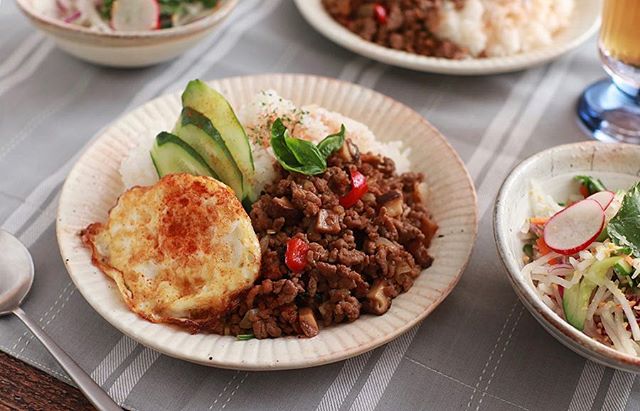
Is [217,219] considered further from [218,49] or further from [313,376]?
[218,49]

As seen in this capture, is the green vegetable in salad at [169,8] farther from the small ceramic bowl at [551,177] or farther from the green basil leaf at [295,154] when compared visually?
the small ceramic bowl at [551,177]

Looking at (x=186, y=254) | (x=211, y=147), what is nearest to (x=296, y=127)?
(x=211, y=147)

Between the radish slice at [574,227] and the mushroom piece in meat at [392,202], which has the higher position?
the mushroom piece in meat at [392,202]

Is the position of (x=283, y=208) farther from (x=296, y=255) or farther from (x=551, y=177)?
(x=551, y=177)

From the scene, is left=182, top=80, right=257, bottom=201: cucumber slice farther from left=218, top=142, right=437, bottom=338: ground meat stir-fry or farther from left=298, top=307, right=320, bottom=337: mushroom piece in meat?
left=298, top=307, right=320, bottom=337: mushroom piece in meat

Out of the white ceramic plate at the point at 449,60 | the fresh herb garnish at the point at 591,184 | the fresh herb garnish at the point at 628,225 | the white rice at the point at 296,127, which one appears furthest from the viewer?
the white ceramic plate at the point at 449,60

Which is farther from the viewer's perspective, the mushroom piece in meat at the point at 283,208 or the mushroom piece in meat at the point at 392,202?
the mushroom piece in meat at the point at 392,202

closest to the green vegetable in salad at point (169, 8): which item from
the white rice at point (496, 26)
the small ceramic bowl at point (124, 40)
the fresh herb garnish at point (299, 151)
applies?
the small ceramic bowl at point (124, 40)

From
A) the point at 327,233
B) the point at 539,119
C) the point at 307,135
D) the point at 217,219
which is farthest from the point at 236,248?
the point at 539,119
